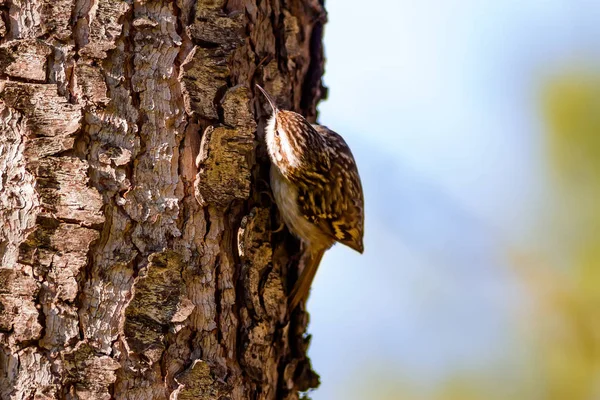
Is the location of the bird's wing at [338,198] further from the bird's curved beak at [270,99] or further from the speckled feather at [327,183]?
the bird's curved beak at [270,99]

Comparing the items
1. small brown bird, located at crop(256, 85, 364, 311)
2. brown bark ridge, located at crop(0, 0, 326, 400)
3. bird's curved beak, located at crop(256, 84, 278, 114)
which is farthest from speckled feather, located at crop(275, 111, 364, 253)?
brown bark ridge, located at crop(0, 0, 326, 400)

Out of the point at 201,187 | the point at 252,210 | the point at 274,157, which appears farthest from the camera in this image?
the point at 274,157

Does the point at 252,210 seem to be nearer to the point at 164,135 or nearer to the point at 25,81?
the point at 164,135

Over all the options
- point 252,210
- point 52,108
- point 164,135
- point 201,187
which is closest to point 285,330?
point 252,210

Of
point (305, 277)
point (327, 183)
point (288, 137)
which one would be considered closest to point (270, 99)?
point (288, 137)

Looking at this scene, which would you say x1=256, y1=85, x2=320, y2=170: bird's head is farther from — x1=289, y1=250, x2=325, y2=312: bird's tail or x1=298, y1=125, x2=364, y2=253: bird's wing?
x1=289, y1=250, x2=325, y2=312: bird's tail

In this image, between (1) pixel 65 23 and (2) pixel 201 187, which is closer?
(1) pixel 65 23

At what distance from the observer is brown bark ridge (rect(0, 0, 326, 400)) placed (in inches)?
76.1

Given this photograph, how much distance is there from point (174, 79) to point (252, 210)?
50 centimetres

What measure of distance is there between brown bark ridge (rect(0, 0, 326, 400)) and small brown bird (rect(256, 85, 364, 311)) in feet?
1.05

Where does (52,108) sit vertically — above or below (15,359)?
above

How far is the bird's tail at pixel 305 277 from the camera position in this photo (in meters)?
2.64

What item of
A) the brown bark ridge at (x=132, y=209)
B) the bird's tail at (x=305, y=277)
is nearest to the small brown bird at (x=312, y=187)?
the bird's tail at (x=305, y=277)

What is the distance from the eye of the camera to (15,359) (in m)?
1.89
